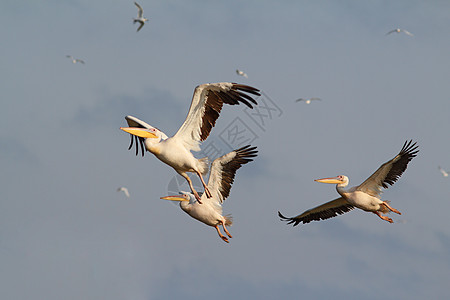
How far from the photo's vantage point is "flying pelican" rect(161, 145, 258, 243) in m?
16.8

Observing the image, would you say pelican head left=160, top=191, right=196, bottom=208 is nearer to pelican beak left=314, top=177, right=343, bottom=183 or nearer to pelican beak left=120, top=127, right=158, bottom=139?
pelican beak left=120, top=127, right=158, bottom=139

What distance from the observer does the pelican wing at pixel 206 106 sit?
14419mm

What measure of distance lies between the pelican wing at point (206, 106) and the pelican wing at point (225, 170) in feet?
4.90

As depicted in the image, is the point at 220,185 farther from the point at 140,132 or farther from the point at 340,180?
the point at 340,180

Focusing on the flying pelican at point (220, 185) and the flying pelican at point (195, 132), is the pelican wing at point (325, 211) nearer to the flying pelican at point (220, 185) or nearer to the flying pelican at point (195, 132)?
the flying pelican at point (220, 185)

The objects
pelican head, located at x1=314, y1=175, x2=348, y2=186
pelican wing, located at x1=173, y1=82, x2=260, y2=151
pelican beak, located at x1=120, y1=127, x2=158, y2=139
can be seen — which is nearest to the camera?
pelican wing, located at x1=173, y1=82, x2=260, y2=151

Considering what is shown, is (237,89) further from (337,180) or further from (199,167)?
(337,180)

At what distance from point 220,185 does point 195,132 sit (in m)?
1.94

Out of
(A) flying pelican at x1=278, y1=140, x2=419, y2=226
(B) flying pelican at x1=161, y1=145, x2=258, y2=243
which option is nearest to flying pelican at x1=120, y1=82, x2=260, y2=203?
(B) flying pelican at x1=161, y1=145, x2=258, y2=243

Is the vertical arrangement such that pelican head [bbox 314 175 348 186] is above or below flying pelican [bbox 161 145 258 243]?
above

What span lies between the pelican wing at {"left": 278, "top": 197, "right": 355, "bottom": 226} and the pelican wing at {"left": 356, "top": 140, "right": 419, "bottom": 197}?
1316mm

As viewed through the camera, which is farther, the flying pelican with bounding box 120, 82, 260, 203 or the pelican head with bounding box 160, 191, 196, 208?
the pelican head with bounding box 160, 191, 196, 208

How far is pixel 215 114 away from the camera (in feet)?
49.3

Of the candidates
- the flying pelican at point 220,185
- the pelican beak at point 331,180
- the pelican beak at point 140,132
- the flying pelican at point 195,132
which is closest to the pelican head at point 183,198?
the flying pelican at point 220,185
